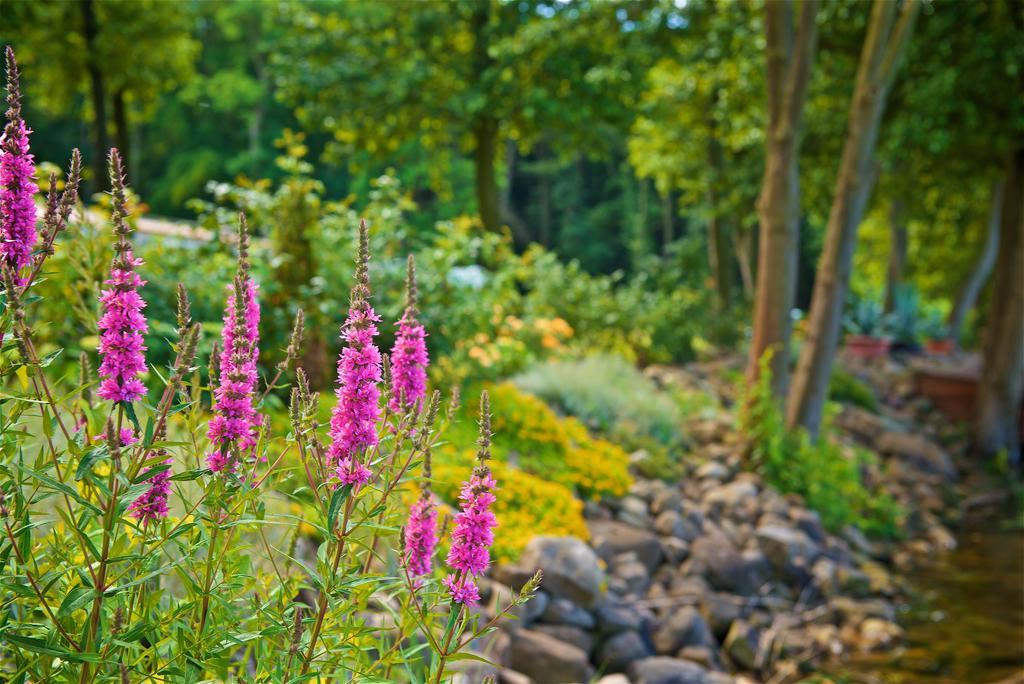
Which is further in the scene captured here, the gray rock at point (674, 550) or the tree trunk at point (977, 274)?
the tree trunk at point (977, 274)

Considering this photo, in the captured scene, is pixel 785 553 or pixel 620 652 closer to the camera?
pixel 620 652

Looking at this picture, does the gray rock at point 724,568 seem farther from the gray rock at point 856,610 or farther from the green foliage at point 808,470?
the green foliage at point 808,470

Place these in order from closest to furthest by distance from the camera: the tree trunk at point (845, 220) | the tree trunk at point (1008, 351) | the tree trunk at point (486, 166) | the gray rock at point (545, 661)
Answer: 1. the gray rock at point (545, 661)
2. the tree trunk at point (845, 220)
3. the tree trunk at point (1008, 351)
4. the tree trunk at point (486, 166)

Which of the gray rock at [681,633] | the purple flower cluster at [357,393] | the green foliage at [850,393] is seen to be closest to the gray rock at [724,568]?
the gray rock at [681,633]

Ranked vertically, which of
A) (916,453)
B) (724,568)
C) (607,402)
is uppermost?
(607,402)

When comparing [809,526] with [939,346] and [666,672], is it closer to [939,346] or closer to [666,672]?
[666,672]

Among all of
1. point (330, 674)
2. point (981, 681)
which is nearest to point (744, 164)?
point (981, 681)

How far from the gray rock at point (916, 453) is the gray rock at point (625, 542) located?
236 inches

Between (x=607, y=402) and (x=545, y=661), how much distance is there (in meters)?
4.29

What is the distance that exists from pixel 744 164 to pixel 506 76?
13.4 feet

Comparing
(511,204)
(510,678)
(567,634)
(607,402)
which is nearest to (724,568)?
(567,634)

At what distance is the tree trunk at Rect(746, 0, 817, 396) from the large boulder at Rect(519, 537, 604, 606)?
442cm

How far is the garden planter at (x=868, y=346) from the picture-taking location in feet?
57.0

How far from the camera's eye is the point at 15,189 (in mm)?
1561
